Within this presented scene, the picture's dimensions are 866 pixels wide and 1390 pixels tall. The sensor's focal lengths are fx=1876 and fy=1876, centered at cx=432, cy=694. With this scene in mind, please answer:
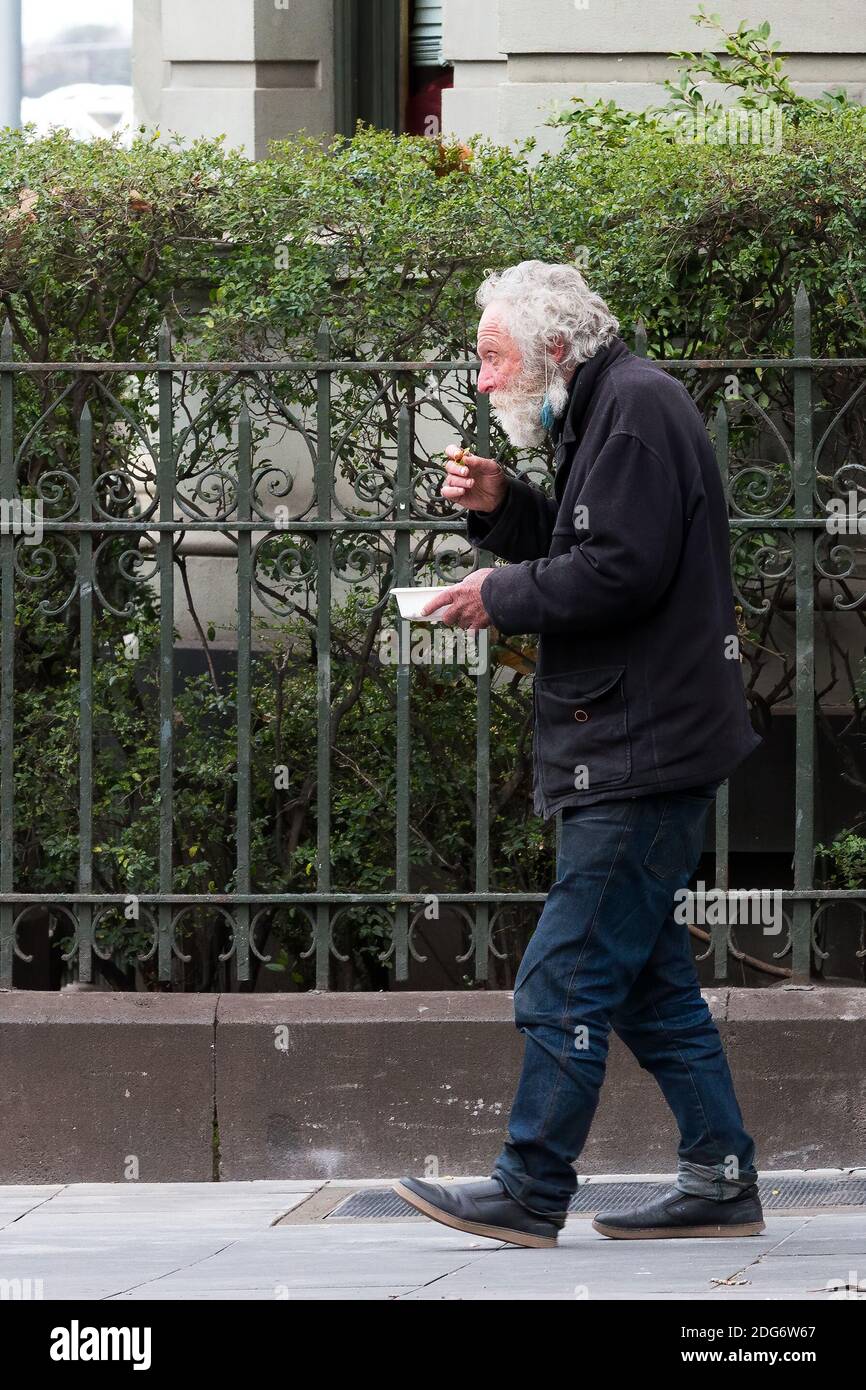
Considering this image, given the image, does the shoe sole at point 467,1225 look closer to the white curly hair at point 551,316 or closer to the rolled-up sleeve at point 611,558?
the rolled-up sleeve at point 611,558

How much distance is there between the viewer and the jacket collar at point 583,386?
4.00 m

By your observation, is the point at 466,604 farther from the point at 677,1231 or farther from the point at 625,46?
the point at 625,46

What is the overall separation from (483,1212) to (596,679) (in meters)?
1.14

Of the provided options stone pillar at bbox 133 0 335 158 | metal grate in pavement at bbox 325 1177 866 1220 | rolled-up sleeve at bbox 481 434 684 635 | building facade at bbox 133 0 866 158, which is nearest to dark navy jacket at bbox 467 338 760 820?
rolled-up sleeve at bbox 481 434 684 635

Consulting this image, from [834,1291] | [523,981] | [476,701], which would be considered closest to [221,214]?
[476,701]

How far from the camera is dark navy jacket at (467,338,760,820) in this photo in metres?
3.82

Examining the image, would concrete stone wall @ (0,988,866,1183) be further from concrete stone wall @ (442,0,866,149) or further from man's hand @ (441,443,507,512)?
concrete stone wall @ (442,0,866,149)

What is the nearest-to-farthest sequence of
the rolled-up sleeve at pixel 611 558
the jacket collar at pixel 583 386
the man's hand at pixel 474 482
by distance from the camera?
1. the rolled-up sleeve at pixel 611 558
2. the jacket collar at pixel 583 386
3. the man's hand at pixel 474 482

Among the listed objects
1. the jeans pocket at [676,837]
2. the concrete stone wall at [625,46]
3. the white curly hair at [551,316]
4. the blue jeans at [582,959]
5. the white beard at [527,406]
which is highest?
the concrete stone wall at [625,46]

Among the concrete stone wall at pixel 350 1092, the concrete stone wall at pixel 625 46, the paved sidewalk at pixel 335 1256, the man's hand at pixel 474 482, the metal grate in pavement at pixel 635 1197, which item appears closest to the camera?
the paved sidewalk at pixel 335 1256

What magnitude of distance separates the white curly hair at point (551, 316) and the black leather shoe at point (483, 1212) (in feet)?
5.78

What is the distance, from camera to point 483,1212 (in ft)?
12.9

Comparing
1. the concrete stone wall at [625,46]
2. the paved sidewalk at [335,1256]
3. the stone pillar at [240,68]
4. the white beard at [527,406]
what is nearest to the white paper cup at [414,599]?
the white beard at [527,406]

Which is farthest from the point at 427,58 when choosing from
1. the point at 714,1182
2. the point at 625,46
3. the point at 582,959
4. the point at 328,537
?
the point at 714,1182
